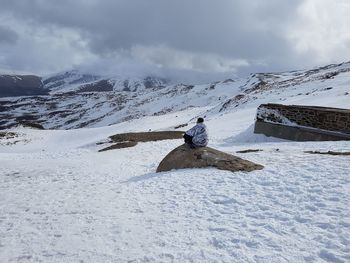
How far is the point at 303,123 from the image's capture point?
27031mm

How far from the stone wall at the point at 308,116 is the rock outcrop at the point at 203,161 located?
35.8 feet

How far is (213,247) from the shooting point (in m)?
9.02

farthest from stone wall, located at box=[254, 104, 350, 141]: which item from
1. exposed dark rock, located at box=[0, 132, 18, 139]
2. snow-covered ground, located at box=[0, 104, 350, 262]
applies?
exposed dark rock, located at box=[0, 132, 18, 139]

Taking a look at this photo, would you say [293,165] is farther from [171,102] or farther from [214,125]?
[171,102]

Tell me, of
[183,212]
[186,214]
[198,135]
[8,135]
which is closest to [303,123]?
[198,135]

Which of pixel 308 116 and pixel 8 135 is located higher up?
pixel 308 116

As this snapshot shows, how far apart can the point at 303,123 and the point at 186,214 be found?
1793 cm

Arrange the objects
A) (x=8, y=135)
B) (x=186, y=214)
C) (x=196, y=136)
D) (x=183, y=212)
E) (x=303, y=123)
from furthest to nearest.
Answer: (x=8, y=135) < (x=303, y=123) < (x=196, y=136) < (x=183, y=212) < (x=186, y=214)

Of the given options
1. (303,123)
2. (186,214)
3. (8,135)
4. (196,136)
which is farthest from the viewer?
(8,135)

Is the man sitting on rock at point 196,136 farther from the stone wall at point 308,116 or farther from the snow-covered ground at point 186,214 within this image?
the stone wall at point 308,116

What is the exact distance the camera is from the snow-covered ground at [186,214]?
8836 mm

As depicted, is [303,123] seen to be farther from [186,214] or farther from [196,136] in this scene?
[186,214]

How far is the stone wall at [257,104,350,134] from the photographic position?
24.8 metres

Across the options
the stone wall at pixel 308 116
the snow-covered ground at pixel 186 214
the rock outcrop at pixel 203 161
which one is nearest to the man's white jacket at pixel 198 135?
the rock outcrop at pixel 203 161
